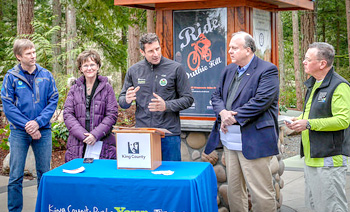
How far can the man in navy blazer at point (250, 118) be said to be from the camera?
417 cm

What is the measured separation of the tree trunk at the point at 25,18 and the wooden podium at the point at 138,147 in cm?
842

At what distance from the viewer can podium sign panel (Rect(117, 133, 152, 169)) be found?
3639mm

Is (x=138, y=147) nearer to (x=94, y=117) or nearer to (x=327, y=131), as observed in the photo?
(x=94, y=117)

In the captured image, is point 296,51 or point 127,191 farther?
point 296,51

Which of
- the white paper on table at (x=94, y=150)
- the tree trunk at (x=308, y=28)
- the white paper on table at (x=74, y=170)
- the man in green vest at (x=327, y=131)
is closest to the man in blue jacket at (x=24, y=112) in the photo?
the white paper on table at (x=94, y=150)

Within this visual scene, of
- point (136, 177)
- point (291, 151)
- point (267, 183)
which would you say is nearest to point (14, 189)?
point (136, 177)

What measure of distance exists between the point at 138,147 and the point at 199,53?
1.96m

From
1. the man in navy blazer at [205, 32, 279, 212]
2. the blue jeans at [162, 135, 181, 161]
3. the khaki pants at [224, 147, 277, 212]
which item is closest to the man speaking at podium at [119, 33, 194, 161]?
the blue jeans at [162, 135, 181, 161]

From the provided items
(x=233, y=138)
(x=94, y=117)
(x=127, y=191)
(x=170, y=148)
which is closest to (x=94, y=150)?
(x=94, y=117)

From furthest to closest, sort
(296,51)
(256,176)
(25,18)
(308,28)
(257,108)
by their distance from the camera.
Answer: (296,51) → (308,28) → (25,18) → (256,176) → (257,108)

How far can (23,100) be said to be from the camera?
502 cm

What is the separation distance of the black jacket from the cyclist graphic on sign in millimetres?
690

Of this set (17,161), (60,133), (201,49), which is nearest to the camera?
(17,161)

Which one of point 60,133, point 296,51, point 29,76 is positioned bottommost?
point 60,133
